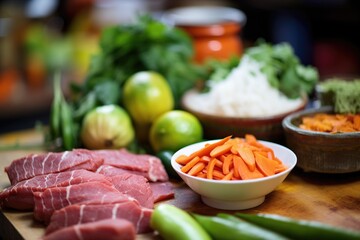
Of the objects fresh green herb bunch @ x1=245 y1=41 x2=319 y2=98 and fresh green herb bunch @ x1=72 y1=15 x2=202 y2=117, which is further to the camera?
fresh green herb bunch @ x1=72 y1=15 x2=202 y2=117

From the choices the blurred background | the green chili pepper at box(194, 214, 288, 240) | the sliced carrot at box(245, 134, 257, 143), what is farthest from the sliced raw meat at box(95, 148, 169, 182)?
the blurred background

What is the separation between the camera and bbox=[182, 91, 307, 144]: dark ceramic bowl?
2.28 meters

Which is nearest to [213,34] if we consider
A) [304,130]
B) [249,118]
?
[249,118]

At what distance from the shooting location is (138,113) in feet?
8.27

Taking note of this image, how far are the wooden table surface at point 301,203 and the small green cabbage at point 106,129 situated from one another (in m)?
0.40

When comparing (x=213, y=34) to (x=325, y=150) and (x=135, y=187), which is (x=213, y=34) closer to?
(x=325, y=150)

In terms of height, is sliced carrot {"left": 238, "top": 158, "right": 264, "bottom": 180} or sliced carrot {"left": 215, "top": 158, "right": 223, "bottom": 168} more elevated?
sliced carrot {"left": 215, "top": 158, "right": 223, "bottom": 168}

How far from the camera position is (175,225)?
163 centimetres

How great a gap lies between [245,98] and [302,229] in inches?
34.8

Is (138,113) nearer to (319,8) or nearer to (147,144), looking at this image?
(147,144)

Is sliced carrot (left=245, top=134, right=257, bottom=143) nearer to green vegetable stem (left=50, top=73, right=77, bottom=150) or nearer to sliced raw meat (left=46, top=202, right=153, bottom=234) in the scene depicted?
sliced raw meat (left=46, top=202, right=153, bottom=234)

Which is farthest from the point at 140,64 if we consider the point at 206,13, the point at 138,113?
the point at 206,13

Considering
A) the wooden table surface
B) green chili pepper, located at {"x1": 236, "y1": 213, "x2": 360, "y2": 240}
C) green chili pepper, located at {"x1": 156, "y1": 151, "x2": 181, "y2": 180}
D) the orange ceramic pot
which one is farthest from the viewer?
the orange ceramic pot

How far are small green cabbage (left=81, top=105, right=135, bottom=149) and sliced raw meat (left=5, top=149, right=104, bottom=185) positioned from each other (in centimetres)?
30
